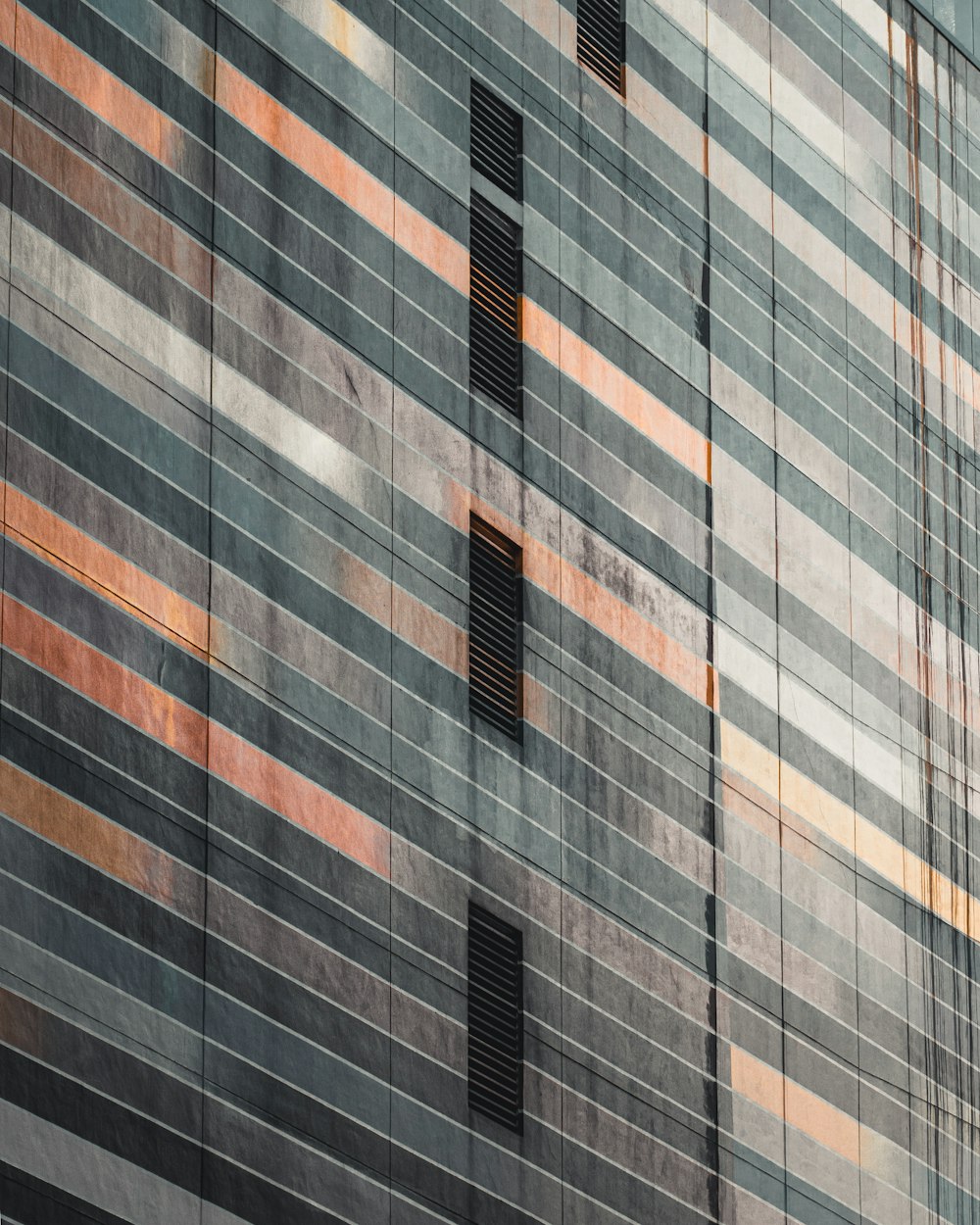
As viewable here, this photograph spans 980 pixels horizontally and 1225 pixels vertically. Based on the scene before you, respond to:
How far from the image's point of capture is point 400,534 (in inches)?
1348

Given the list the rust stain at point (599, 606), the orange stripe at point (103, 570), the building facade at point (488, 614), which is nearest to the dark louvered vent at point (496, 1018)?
the building facade at point (488, 614)

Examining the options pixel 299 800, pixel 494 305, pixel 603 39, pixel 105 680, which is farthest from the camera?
pixel 603 39

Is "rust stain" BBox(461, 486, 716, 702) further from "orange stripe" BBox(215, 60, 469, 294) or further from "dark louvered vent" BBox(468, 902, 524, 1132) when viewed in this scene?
"dark louvered vent" BBox(468, 902, 524, 1132)

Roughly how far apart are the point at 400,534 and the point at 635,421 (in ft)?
16.7

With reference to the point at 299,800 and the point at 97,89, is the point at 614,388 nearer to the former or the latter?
the point at 299,800

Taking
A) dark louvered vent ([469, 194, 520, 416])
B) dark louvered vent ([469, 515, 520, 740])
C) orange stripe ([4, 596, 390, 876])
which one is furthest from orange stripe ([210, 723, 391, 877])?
dark louvered vent ([469, 194, 520, 416])

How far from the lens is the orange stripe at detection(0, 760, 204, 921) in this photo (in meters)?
29.4

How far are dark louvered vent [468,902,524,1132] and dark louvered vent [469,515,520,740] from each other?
261 centimetres

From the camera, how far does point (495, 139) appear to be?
3678cm

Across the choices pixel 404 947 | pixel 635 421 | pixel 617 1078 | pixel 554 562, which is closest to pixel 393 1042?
pixel 404 947

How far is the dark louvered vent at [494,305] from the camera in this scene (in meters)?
36.0

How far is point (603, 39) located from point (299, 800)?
490 inches

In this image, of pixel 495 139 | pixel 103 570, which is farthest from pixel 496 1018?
pixel 495 139

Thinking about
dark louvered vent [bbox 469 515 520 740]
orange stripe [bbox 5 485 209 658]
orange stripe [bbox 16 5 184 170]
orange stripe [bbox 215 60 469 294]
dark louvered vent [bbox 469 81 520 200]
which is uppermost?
dark louvered vent [bbox 469 81 520 200]
